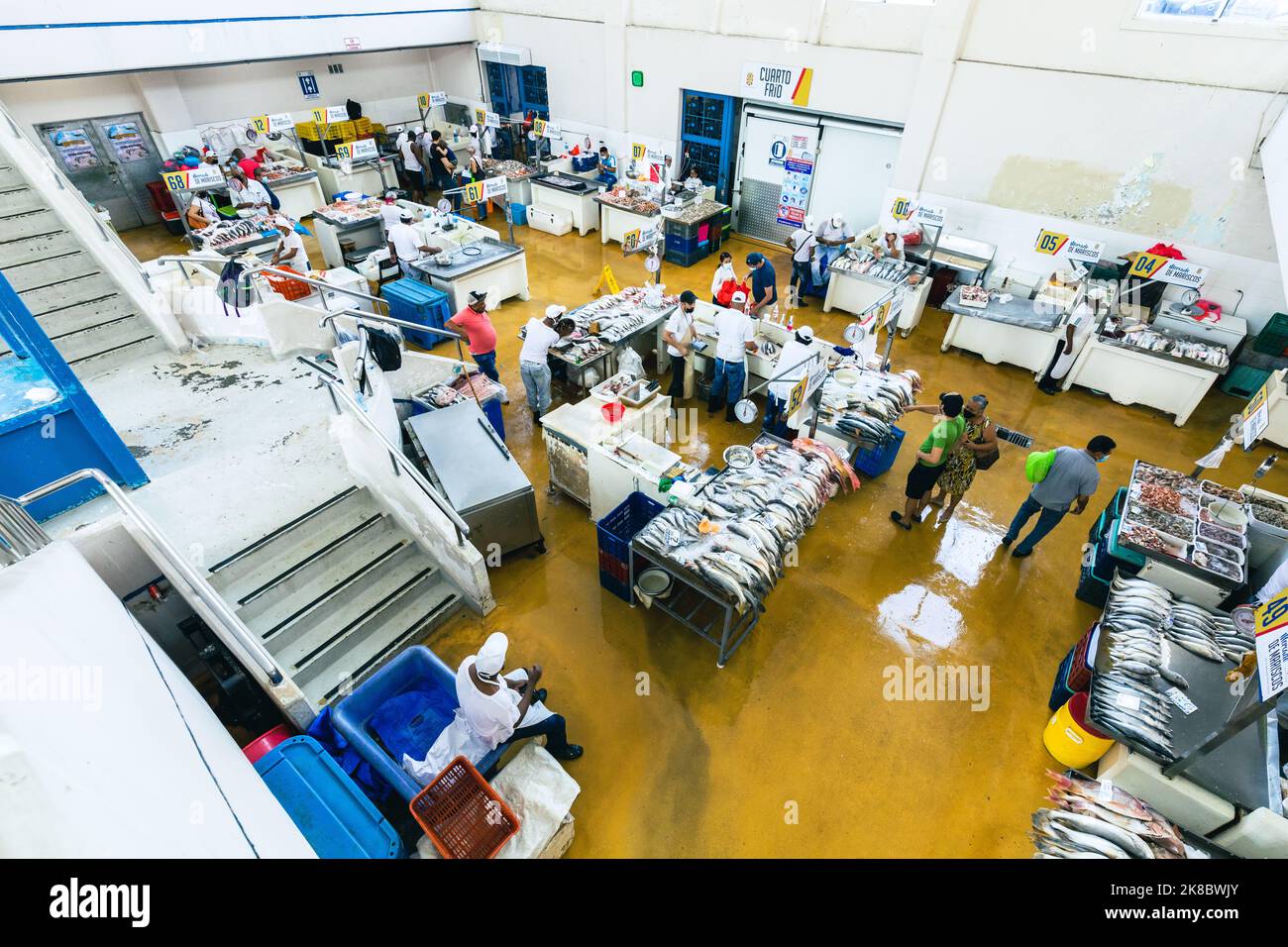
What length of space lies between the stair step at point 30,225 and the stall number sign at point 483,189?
6.19 meters

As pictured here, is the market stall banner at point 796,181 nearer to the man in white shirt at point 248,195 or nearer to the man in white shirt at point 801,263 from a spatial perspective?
the man in white shirt at point 801,263

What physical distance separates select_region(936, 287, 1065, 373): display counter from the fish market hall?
0.08 metres

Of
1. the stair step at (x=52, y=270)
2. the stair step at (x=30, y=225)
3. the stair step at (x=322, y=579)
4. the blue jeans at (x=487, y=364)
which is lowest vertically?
the stair step at (x=322, y=579)

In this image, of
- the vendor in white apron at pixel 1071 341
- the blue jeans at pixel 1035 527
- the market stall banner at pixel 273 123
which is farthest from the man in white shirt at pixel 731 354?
the market stall banner at pixel 273 123

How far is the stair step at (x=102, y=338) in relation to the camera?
24.2 feet

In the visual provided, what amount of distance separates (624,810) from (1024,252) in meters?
12.0

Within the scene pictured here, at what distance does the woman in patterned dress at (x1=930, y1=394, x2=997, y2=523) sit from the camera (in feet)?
21.9

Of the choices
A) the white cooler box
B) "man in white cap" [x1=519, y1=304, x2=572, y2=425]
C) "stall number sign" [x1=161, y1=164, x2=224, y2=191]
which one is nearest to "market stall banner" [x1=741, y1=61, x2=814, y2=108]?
the white cooler box

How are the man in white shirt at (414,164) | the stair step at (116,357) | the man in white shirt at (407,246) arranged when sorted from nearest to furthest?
the stair step at (116,357), the man in white shirt at (407,246), the man in white shirt at (414,164)

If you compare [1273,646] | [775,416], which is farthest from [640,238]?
[1273,646]

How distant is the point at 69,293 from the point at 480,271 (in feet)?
19.1

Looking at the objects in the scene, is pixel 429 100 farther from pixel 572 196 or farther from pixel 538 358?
pixel 538 358

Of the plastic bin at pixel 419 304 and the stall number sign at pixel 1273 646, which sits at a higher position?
the stall number sign at pixel 1273 646
